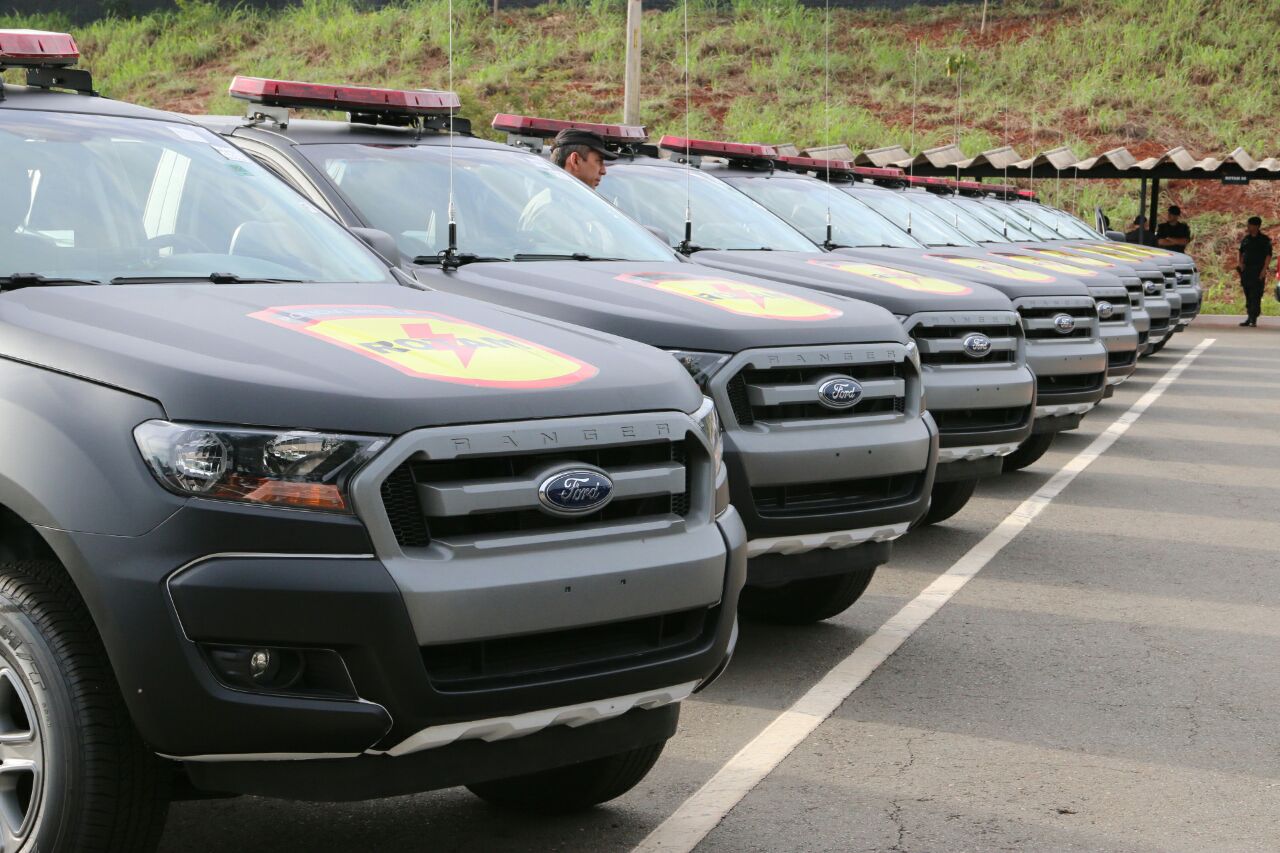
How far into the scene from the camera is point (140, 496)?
3.03 meters

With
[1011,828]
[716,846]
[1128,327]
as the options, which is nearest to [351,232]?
[716,846]

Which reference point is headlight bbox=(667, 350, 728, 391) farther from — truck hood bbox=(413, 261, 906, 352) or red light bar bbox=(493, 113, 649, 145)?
red light bar bbox=(493, 113, 649, 145)

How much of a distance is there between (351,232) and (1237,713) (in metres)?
3.37

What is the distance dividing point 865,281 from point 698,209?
1253mm

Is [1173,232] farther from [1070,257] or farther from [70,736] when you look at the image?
[70,736]

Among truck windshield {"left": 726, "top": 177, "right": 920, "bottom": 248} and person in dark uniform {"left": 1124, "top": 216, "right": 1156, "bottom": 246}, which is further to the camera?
person in dark uniform {"left": 1124, "top": 216, "right": 1156, "bottom": 246}

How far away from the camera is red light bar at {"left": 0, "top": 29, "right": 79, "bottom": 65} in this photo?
4898 mm

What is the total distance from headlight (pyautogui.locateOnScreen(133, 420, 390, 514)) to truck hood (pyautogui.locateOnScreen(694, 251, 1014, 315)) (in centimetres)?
493

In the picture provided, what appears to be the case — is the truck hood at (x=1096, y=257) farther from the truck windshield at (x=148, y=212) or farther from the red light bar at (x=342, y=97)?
the truck windshield at (x=148, y=212)

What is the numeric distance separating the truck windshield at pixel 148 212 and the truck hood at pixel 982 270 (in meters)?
5.41

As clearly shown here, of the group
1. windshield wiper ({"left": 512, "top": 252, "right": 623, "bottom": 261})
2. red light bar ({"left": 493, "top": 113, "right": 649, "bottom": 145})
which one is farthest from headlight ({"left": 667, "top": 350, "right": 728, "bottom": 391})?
red light bar ({"left": 493, "top": 113, "right": 649, "bottom": 145})

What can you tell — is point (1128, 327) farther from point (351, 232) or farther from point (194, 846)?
point (194, 846)

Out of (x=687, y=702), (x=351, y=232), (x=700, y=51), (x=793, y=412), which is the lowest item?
(x=687, y=702)

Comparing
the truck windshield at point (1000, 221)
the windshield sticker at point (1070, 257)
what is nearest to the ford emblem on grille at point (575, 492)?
the windshield sticker at point (1070, 257)
